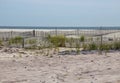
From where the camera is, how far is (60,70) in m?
11.0

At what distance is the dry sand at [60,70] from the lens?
30.8 feet

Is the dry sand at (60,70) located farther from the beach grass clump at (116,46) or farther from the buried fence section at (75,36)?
the buried fence section at (75,36)

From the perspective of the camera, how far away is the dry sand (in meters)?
9.38

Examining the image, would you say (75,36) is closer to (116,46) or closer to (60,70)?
(116,46)

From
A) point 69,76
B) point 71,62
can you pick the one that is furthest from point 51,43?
point 69,76

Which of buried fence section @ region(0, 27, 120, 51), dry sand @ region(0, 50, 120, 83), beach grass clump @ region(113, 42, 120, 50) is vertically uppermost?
dry sand @ region(0, 50, 120, 83)

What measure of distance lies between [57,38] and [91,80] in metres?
12.5

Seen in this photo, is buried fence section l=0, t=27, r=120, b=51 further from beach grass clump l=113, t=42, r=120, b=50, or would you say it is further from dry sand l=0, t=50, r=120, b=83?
dry sand l=0, t=50, r=120, b=83

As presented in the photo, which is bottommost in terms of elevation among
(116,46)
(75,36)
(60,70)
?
(75,36)

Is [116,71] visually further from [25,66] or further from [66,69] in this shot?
[25,66]

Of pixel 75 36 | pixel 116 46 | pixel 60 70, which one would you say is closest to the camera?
pixel 60 70

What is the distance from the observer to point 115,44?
61.5 feet

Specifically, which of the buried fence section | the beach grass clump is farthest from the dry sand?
the buried fence section

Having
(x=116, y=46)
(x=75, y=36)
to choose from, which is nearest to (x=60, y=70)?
(x=116, y=46)
